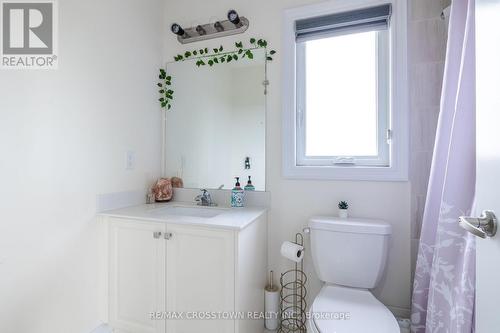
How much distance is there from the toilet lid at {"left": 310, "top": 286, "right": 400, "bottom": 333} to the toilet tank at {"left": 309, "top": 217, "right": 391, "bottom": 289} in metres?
0.07

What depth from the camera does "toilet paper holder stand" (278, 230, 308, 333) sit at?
1.61 m

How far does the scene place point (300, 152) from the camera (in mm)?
1687

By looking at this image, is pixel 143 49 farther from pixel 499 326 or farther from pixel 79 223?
pixel 499 326

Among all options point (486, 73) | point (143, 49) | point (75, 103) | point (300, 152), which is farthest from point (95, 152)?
point (486, 73)

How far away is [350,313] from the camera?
3.64 ft

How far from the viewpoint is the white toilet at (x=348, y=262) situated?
1.16 m

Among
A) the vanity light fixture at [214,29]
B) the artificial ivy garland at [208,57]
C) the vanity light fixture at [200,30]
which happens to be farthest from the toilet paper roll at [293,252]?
the vanity light fixture at [200,30]

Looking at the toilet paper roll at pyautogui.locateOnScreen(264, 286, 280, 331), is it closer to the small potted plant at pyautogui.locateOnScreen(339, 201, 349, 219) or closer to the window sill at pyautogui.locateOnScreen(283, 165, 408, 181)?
the small potted plant at pyautogui.locateOnScreen(339, 201, 349, 219)

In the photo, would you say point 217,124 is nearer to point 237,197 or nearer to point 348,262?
point 237,197

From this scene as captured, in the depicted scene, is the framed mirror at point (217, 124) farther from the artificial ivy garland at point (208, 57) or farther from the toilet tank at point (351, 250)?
the toilet tank at point (351, 250)

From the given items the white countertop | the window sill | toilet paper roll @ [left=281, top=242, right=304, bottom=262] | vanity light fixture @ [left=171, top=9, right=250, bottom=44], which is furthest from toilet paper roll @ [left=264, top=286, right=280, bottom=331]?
vanity light fixture @ [left=171, top=9, right=250, bottom=44]

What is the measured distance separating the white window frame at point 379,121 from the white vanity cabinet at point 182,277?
49 cm

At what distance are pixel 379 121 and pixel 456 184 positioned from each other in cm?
66

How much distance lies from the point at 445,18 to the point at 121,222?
2.14 metres
